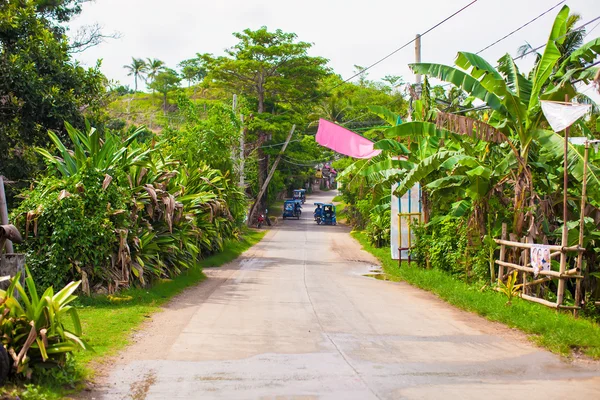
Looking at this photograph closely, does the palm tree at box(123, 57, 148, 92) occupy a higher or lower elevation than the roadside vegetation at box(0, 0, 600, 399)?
higher

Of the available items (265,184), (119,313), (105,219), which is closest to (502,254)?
(119,313)

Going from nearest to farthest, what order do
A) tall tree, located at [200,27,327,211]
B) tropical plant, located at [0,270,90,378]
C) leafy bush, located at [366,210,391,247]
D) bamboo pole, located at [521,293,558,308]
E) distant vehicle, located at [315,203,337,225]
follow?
1. tropical plant, located at [0,270,90,378]
2. bamboo pole, located at [521,293,558,308]
3. leafy bush, located at [366,210,391,247]
4. tall tree, located at [200,27,327,211]
5. distant vehicle, located at [315,203,337,225]

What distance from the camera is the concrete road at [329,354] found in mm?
7371

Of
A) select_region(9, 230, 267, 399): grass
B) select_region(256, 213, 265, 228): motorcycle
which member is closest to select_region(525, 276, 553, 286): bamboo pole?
select_region(9, 230, 267, 399): grass

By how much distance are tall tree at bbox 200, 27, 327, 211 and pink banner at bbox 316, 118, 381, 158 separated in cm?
2670

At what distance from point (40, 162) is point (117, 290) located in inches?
225

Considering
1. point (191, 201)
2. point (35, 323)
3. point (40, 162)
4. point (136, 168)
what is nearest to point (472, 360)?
point (35, 323)

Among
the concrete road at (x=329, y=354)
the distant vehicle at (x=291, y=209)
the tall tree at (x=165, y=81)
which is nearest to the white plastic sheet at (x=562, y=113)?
the concrete road at (x=329, y=354)

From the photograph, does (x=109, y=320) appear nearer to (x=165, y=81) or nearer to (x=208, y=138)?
(x=208, y=138)

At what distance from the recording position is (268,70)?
4681 centimetres

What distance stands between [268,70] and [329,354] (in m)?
39.6

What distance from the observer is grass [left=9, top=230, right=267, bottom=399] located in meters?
6.74

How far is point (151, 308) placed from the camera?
1293 cm

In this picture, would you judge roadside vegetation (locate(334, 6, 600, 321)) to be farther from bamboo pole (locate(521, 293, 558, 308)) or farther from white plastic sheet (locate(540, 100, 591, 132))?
white plastic sheet (locate(540, 100, 591, 132))
